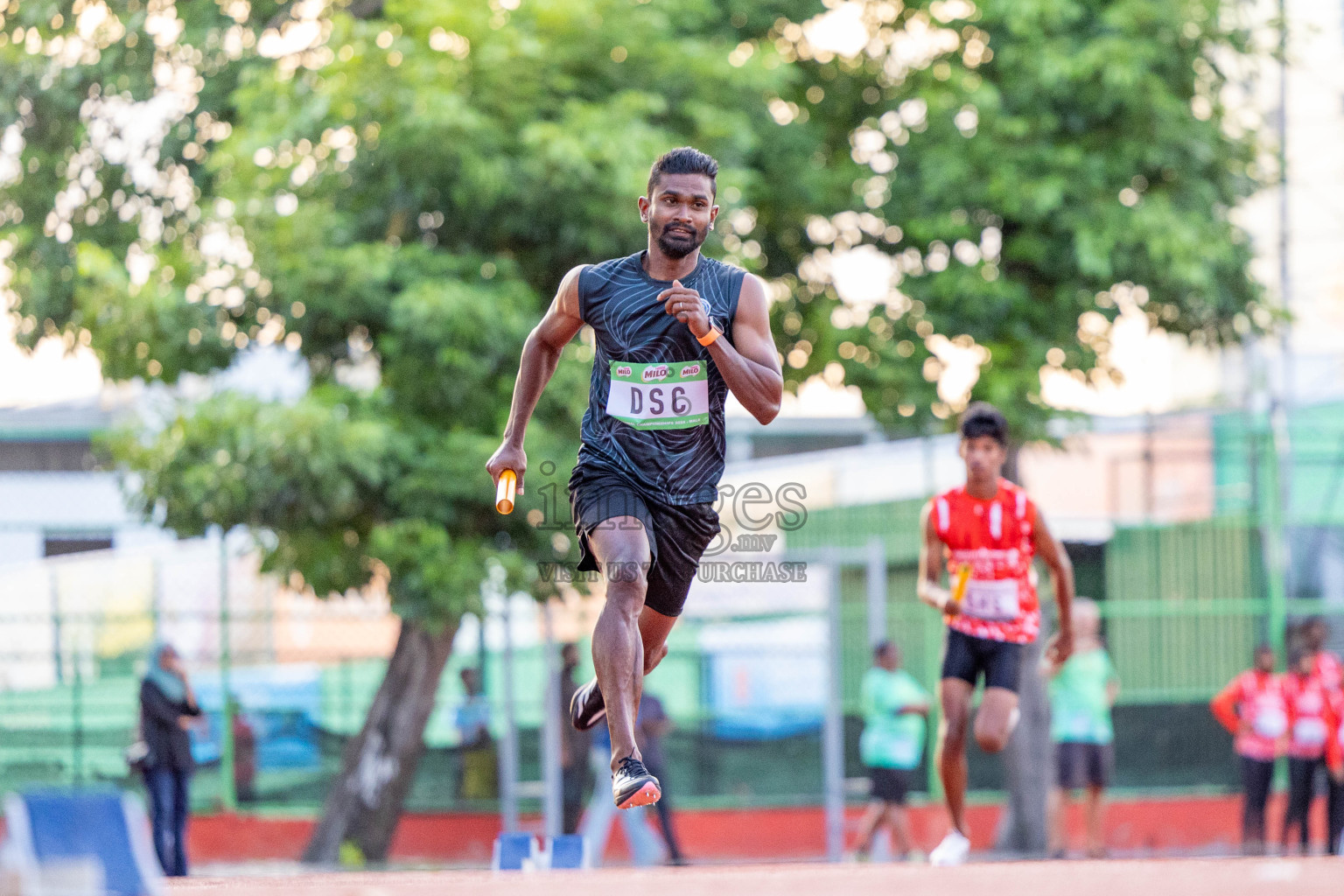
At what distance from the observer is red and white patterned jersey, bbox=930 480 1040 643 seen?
273 inches

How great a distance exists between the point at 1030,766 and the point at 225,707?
23.3 feet

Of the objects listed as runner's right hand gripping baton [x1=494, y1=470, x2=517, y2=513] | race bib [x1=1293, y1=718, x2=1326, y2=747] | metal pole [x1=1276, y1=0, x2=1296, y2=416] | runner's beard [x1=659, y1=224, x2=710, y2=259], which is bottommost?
race bib [x1=1293, y1=718, x2=1326, y2=747]

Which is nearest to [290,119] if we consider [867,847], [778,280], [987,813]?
[778,280]

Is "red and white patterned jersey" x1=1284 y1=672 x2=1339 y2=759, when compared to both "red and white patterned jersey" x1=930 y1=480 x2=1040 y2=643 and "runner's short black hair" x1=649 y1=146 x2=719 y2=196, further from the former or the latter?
"runner's short black hair" x1=649 y1=146 x2=719 y2=196

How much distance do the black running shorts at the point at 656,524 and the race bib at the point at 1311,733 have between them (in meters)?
8.81

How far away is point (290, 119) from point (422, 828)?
6.07 metres

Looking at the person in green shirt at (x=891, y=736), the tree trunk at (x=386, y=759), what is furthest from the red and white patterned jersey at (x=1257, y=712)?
the tree trunk at (x=386, y=759)

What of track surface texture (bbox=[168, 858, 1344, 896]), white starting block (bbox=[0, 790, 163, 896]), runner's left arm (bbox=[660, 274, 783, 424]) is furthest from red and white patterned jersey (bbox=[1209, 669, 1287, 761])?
white starting block (bbox=[0, 790, 163, 896])

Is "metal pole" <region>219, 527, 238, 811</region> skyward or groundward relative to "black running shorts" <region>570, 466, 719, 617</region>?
groundward

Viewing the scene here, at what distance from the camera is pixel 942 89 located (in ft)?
41.3

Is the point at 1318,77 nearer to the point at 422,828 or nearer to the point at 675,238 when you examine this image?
the point at 422,828

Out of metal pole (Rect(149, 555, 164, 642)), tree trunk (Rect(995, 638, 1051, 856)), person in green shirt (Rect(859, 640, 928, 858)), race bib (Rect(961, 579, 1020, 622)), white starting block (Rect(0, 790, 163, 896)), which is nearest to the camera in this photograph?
white starting block (Rect(0, 790, 163, 896))

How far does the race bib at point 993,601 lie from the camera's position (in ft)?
22.7

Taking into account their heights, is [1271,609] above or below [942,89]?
below
